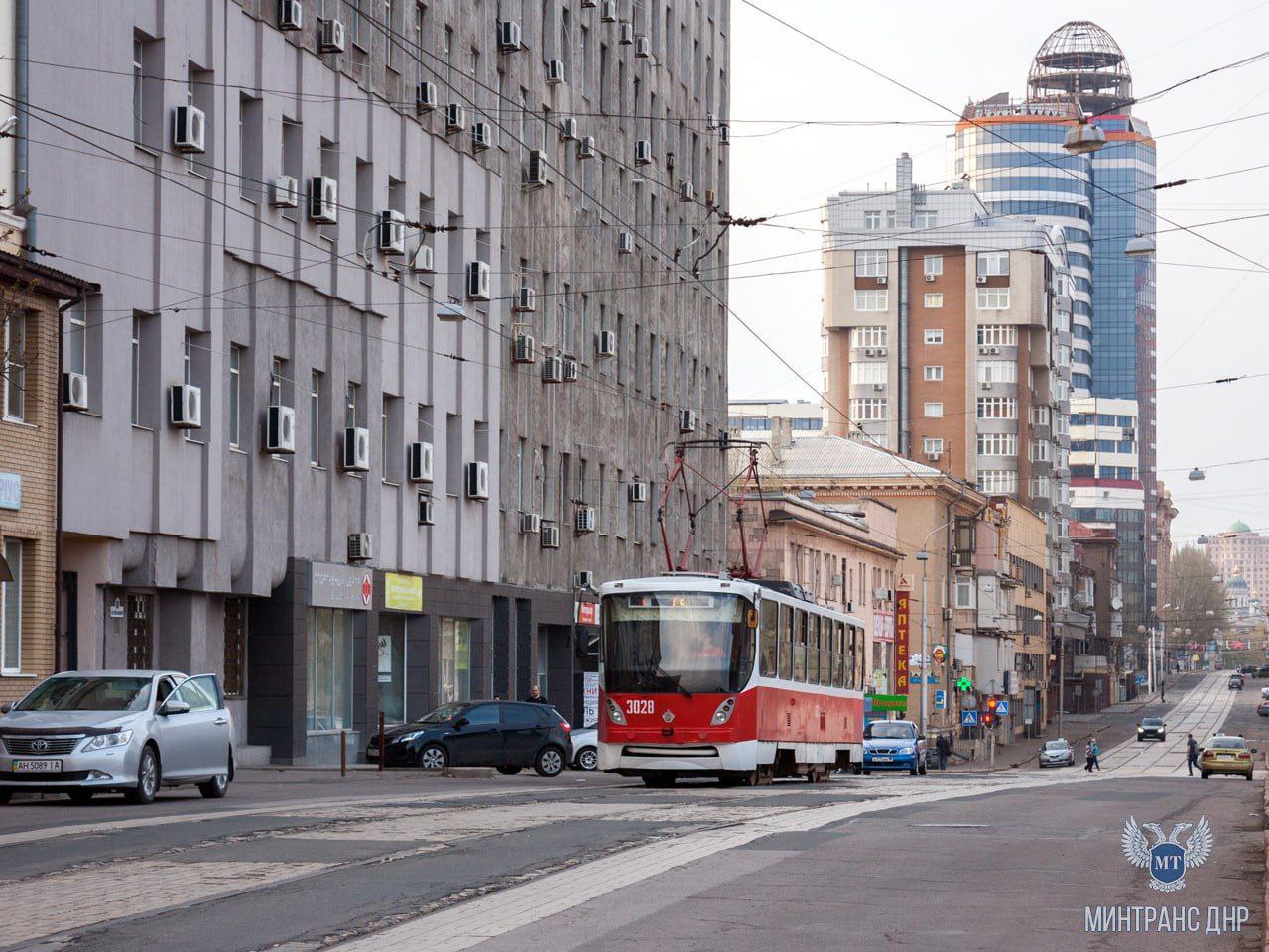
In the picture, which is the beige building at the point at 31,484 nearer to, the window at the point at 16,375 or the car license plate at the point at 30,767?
the window at the point at 16,375

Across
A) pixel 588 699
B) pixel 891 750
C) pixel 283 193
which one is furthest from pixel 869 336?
pixel 283 193

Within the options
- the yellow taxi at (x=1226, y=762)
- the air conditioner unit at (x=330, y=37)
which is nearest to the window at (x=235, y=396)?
the air conditioner unit at (x=330, y=37)

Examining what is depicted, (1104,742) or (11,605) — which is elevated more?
(11,605)

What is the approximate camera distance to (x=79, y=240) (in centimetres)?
3162

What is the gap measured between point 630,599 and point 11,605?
8935mm

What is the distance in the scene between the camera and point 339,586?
40.3 meters

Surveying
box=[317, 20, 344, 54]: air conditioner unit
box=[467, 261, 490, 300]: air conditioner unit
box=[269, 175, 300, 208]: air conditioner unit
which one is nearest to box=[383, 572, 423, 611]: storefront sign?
box=[467, 261, 490, 300]: air conditioner unit

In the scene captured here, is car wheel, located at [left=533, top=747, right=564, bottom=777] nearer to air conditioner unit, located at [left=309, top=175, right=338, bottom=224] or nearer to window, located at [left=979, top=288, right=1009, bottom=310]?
air conditioner unit, located at [left=309, top=175, right=338, bottom=224]

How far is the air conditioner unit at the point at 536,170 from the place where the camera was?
5053cm

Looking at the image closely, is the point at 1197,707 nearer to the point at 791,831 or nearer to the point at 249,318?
the point at 249,318

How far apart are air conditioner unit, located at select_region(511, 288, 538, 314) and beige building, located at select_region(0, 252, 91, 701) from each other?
19709 mm

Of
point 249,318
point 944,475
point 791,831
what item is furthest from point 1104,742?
point 791,831

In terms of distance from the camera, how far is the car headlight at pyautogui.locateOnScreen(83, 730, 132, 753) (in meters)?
22.5

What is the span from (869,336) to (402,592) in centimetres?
9491
